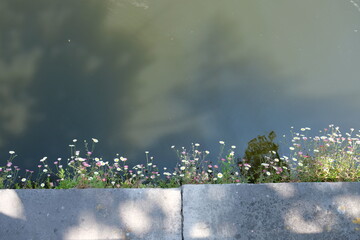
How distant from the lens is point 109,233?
193 centimetres

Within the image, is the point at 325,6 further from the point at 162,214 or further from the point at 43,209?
the point at 43,209

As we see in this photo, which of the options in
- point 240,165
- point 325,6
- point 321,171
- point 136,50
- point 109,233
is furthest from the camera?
point 325,6

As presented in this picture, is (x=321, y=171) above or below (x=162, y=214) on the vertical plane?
above

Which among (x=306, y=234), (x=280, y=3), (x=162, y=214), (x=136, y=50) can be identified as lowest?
(x=306, y=234)

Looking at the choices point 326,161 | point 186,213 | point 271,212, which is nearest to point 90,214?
point 186,213

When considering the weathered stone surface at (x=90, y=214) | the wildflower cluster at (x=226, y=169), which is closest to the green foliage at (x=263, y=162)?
→ the wildflower cluster at (x=226, y=169)

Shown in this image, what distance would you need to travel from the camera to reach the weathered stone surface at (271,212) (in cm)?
196

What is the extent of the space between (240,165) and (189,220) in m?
1.29

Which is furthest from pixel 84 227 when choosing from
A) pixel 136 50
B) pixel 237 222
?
pixel 136 50

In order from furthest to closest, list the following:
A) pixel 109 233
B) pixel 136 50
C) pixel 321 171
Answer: pixel 136 50 < pixel 321 171 < pixel 109 233

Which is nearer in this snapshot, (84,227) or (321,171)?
(84,227)

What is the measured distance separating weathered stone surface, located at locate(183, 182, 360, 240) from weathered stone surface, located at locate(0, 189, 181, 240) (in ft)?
0.42

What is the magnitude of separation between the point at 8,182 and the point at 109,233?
1.73 metres

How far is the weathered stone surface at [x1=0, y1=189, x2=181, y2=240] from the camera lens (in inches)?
75.5
